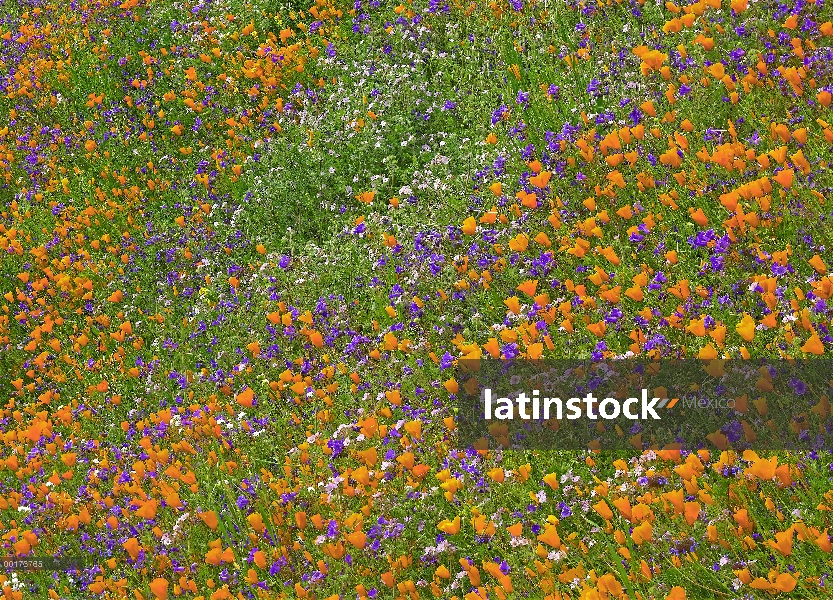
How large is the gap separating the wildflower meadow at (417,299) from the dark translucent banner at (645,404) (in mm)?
67

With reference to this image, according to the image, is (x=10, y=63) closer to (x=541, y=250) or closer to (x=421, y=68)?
(x=421, y=68)

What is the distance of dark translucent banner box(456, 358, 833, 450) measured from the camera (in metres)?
4.04

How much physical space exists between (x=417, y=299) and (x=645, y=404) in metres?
1.91

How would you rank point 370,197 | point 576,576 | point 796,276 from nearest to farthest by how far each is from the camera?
1. point 576,576
2. point 796,276
3. point 370,197

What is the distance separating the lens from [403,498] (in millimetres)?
4980

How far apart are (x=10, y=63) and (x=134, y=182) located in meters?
5.33

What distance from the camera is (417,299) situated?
19.7 feet

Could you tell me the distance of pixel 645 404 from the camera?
15.2 feet

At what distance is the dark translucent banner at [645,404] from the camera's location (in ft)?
13.3

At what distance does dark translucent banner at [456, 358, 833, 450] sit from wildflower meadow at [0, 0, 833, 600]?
7cm

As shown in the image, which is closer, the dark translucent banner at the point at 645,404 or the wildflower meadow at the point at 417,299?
the dark translucent banner at the point at 645,404

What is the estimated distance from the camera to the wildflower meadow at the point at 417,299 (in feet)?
13.9

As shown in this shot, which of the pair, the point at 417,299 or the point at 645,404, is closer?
the point at 645,404

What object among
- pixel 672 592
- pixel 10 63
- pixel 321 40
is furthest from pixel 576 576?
pixel 10 63
